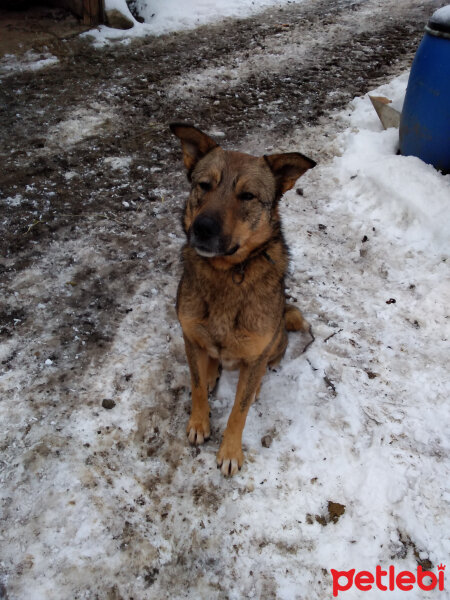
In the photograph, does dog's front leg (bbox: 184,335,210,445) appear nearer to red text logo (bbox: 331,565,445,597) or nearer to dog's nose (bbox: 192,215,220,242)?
dog's nose (bbox: 192,215,220,242)

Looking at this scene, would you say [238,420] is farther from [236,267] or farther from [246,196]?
[246,196]

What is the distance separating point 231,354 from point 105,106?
18.4ft

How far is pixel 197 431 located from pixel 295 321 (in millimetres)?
1271

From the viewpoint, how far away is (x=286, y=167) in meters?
2.78

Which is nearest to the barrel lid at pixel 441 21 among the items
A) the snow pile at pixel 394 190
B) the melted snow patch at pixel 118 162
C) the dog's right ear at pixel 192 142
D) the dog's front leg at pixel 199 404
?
the snow pile at pixel 394 190

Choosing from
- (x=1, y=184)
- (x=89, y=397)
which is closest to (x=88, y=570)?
(x=89, y=397)

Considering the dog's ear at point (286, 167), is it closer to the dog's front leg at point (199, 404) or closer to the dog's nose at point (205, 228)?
the dog's nose at point (205, 228)

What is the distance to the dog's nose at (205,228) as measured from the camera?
2.43 meters

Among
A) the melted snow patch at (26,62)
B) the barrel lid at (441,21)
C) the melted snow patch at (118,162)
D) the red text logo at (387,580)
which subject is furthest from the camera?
the melted snow patch at (26,62)

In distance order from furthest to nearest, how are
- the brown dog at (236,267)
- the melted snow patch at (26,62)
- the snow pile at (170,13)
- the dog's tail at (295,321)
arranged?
the snow pile at (170,13), the melted snow patch at (26,62), the dog's tail at (295,321), the brown dog at (236,267)

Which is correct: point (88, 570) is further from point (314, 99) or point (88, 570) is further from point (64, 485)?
point (314, 99)

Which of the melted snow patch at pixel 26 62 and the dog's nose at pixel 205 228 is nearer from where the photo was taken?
the dog's nose at pixel 205 228

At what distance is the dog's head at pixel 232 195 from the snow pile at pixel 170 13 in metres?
7.39

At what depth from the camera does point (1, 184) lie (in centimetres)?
511
